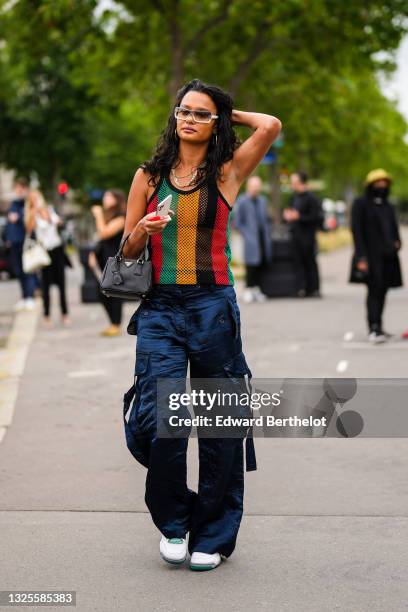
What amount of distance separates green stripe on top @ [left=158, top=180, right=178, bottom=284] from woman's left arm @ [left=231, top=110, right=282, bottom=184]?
0.28 m

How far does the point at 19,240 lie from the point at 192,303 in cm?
1360

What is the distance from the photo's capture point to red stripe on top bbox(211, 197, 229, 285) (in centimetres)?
463

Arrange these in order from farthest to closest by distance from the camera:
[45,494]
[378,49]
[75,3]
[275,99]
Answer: [275,99] < [378,49] < [75,3] < [45,494]

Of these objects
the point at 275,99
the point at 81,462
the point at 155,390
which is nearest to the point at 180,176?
the point at 155,390

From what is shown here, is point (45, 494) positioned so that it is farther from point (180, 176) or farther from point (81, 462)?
point (180, 176)

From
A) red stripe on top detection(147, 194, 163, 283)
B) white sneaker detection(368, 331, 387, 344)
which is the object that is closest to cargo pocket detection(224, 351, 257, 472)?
red stripe on top detection(147, 194, 163, 283)

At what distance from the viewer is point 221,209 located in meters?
4.65

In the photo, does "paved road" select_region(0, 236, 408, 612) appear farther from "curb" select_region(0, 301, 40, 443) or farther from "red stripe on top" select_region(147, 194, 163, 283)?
"red stripe on top" select_region(147, 194, 163, 283)

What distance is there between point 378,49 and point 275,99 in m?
14.4

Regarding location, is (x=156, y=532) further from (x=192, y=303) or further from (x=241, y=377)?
(x=192, y=303)

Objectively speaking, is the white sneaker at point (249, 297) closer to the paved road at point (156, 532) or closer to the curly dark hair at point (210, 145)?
the paved road at point (156, 532)

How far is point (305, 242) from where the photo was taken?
58.3 feet

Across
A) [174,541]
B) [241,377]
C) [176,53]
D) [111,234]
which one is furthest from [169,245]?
[176,53]

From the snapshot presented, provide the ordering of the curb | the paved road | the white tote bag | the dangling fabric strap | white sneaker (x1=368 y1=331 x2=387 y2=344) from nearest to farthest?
1. the paved road
2. the dangling fabric strap
3. the curb
4. white sneaker (x1=368 y1=331 x2=387 y2=344)
5. the white tote bag
